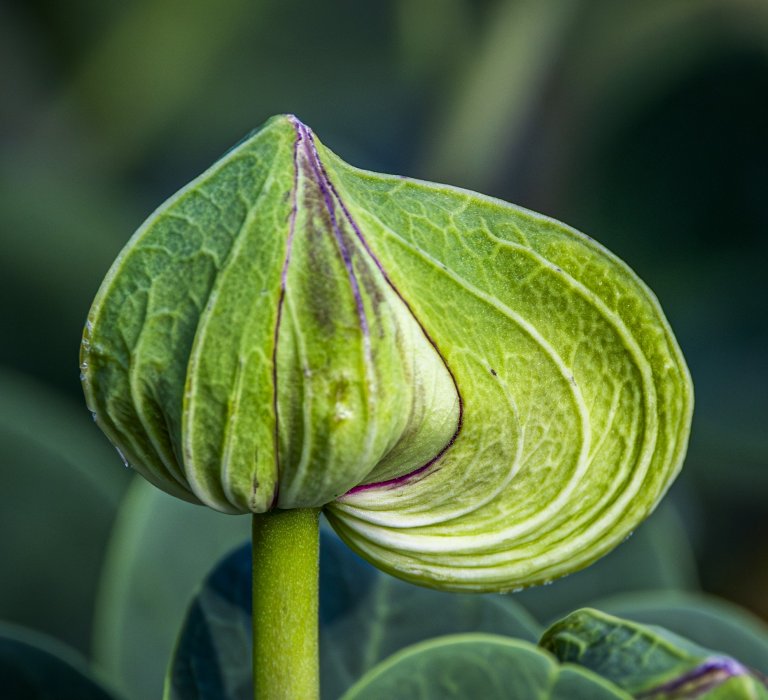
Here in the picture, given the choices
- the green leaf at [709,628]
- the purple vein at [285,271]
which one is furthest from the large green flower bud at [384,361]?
the green leaf at [709,628]

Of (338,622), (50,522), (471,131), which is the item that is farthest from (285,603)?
(471,131)

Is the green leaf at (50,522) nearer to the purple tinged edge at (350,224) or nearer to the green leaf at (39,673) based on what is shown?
the green leaf at (39,673)

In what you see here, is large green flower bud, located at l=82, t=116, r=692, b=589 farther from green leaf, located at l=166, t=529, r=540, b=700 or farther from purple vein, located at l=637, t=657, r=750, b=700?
green leaf, located at l=166, t=529, r=540, b=700

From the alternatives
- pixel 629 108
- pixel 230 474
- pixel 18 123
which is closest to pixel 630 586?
pixel 230 474

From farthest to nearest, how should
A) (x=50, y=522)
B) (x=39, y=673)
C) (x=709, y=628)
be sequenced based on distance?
(x=50, y=522)
(x=709, y=628)
(x=39, y=673)

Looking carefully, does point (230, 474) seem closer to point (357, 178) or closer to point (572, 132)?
point (357, 178)

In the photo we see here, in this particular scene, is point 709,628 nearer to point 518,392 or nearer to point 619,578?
point 619,578

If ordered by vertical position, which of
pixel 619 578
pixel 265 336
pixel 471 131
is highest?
pixel 471 131
